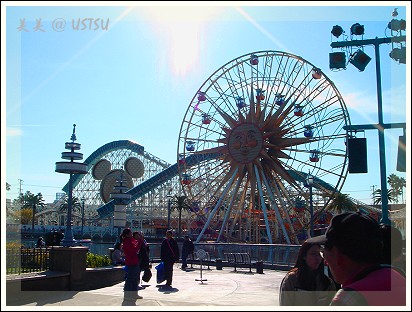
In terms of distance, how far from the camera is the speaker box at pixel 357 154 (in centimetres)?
1284

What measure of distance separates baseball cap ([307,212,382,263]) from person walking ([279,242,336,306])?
1.22 metres

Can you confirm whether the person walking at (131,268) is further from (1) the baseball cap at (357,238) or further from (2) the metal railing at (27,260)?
(1) the baseball cap at (357,238)

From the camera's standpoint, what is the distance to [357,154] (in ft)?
42.5

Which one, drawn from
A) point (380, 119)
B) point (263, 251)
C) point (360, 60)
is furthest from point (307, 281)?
point (263, 251)

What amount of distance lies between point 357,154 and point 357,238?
417 inches

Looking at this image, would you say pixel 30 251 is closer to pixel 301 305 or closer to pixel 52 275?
pixel 52 275

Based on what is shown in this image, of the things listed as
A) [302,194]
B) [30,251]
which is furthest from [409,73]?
[302,194]

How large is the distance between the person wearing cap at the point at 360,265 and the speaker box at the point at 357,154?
403 inches

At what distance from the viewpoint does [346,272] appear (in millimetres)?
2902

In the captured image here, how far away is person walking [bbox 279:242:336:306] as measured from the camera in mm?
4027

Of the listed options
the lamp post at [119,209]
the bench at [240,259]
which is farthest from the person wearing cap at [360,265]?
the bench at [240,259]

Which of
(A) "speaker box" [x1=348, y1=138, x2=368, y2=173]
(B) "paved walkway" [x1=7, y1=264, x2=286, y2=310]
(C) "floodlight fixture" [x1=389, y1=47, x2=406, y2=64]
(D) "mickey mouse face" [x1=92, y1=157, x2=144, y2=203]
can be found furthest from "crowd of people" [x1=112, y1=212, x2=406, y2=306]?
(D) "mickey mouse face" [x1=92, y1=157, x2=144, y2=203]

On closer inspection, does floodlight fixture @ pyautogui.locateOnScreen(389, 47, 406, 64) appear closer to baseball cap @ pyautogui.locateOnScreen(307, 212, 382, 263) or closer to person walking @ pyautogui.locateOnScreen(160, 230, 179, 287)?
person walking @ pyautogui.locateOnScreen(160, 230, 179, 287)

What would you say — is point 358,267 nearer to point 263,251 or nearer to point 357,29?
point 357,29
